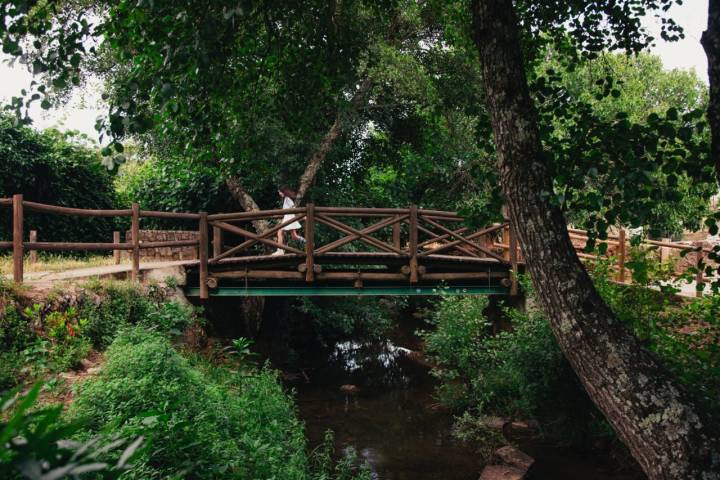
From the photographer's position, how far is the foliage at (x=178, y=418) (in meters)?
4.12

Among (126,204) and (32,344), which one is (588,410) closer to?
(32,344)

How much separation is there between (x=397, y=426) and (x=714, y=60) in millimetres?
8237

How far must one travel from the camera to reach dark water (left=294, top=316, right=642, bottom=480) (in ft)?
27.3

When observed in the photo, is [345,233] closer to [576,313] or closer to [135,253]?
[135,253]

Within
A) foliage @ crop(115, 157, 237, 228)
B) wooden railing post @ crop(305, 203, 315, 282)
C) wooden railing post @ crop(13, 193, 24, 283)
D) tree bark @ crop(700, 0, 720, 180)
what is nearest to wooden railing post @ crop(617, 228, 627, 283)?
wooden railing post @ crop(305, 203, 315, 282)

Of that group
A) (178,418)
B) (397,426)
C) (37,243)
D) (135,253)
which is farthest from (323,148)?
(178,418)

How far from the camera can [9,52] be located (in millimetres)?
3363

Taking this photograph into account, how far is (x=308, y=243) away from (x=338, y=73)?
4441mm

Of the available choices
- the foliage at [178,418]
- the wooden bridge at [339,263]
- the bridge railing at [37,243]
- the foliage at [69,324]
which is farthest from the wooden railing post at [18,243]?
the wooden bridge at [339,263]

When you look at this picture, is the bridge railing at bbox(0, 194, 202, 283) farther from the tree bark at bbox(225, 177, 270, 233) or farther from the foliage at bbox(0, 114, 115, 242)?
the foliage at bbox(0, 114, 115, 242)

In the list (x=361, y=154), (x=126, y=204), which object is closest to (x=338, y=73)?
(x=361, y=154)

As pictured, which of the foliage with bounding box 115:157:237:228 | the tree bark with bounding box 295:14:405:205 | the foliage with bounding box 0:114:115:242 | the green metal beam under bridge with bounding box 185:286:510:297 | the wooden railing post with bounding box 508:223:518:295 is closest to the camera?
the green metal beam under bridge with bounding box 185:286:510:297

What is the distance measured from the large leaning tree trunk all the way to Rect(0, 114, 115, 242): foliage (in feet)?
34.6

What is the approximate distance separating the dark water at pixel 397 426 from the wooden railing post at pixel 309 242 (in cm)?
249
